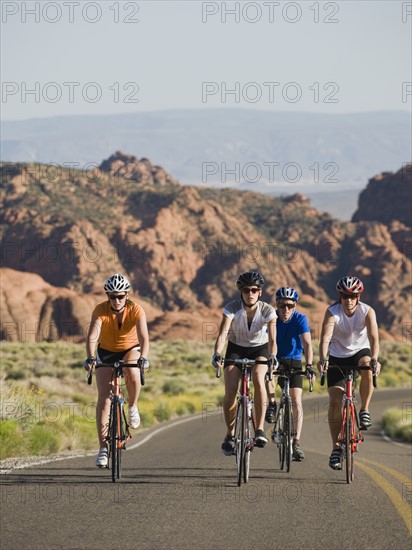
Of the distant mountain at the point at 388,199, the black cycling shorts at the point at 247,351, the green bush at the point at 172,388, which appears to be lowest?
the green bush at the point at 172,388

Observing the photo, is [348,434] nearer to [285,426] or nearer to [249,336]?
[285,426]

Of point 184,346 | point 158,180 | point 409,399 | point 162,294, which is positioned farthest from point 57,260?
point 409,399

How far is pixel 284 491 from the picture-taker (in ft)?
39.3

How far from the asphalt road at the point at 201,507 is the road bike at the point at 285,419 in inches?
12.2

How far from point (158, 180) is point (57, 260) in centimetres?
4853

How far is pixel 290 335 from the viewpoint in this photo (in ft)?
46.1

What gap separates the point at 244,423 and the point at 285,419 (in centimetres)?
178

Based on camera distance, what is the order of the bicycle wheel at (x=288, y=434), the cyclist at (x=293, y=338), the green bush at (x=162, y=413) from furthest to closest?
the green bush at (x=162, y=413) < the cyclist at (x=293, y=338) < the bicycle wheel at (x=288, y=434)

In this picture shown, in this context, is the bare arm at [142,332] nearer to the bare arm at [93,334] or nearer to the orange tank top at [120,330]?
the orange tank top at [120,330]

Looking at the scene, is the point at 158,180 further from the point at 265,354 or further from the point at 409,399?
the point at 265,354

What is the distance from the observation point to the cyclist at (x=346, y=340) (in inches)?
490

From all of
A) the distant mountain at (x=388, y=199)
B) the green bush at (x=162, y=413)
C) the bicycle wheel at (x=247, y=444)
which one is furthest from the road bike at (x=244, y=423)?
the distant mountain at (x=388, y=199)

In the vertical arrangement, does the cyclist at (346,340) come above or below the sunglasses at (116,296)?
below

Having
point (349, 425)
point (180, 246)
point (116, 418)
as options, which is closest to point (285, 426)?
point (349, 425)
